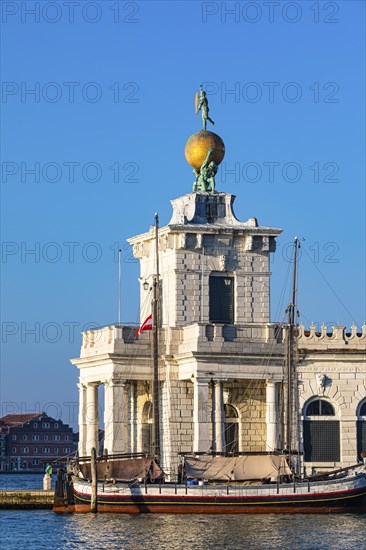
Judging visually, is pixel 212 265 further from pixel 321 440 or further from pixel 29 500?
pixel 29 500

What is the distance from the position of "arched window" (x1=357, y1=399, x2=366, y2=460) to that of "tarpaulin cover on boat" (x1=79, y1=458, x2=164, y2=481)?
12672 mm

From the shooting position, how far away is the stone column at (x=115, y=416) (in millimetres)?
89125

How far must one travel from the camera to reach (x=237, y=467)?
8444cm

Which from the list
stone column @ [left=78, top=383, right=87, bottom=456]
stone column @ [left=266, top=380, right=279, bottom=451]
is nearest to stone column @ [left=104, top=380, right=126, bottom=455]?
stone column @ [left=78, top=383, right=87, bottom=456]

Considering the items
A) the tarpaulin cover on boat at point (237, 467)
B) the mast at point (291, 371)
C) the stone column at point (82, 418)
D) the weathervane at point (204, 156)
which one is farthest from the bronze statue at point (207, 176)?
the tarpaulin cover on boat at point (237, 467)

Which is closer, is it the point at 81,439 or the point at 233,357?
the point at 233,357

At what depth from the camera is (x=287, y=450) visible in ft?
282

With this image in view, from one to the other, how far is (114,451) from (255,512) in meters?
10.3

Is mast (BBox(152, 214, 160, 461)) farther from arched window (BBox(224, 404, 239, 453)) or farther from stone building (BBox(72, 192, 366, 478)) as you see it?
arched window (BBox(224, 404, 239, 453))

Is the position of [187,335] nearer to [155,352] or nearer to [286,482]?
[155,352]

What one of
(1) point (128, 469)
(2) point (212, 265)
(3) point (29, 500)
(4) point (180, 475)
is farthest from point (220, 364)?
(3) point (29, 500)

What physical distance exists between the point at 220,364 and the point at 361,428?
29.6 feet

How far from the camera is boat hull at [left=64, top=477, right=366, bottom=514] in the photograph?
81750 mm

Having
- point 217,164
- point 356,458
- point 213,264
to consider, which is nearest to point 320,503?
point 356,458
